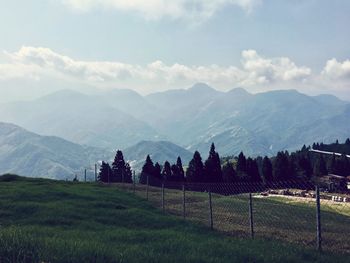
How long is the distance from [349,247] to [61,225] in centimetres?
1186

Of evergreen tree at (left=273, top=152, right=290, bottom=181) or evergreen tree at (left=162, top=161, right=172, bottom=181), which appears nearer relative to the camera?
evergreen tree at (left=162, top=161, right=172, bottom=181)

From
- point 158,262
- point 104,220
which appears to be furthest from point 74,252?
point 104,220

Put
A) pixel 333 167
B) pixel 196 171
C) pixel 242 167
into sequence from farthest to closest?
pixel 333 167 < pixel 242 167 < pixel 196 171

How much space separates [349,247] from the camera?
54.2ft

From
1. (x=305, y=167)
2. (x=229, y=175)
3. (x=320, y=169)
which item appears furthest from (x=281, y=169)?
(x=229, y=175)

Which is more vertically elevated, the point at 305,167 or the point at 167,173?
the point at 305,167

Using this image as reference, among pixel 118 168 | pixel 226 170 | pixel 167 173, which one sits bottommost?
pixel 167 173

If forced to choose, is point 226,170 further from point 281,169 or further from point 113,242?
point 113,242

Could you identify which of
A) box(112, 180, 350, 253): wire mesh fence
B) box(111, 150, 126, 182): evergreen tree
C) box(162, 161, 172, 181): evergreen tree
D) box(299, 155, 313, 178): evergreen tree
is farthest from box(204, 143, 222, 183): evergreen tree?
Result: box(112, 180, 350, 253): wire mesh fence

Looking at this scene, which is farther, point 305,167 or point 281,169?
point 305,167

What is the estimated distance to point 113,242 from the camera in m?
12.7

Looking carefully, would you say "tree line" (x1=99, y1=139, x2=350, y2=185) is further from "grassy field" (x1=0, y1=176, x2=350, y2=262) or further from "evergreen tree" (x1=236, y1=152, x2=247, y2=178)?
"grassy field" (x1=0, y1=176, x2=350, y2=262)

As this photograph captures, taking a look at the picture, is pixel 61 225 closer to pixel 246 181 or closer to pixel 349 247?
pixel 349 247

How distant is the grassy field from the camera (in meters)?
10.1
